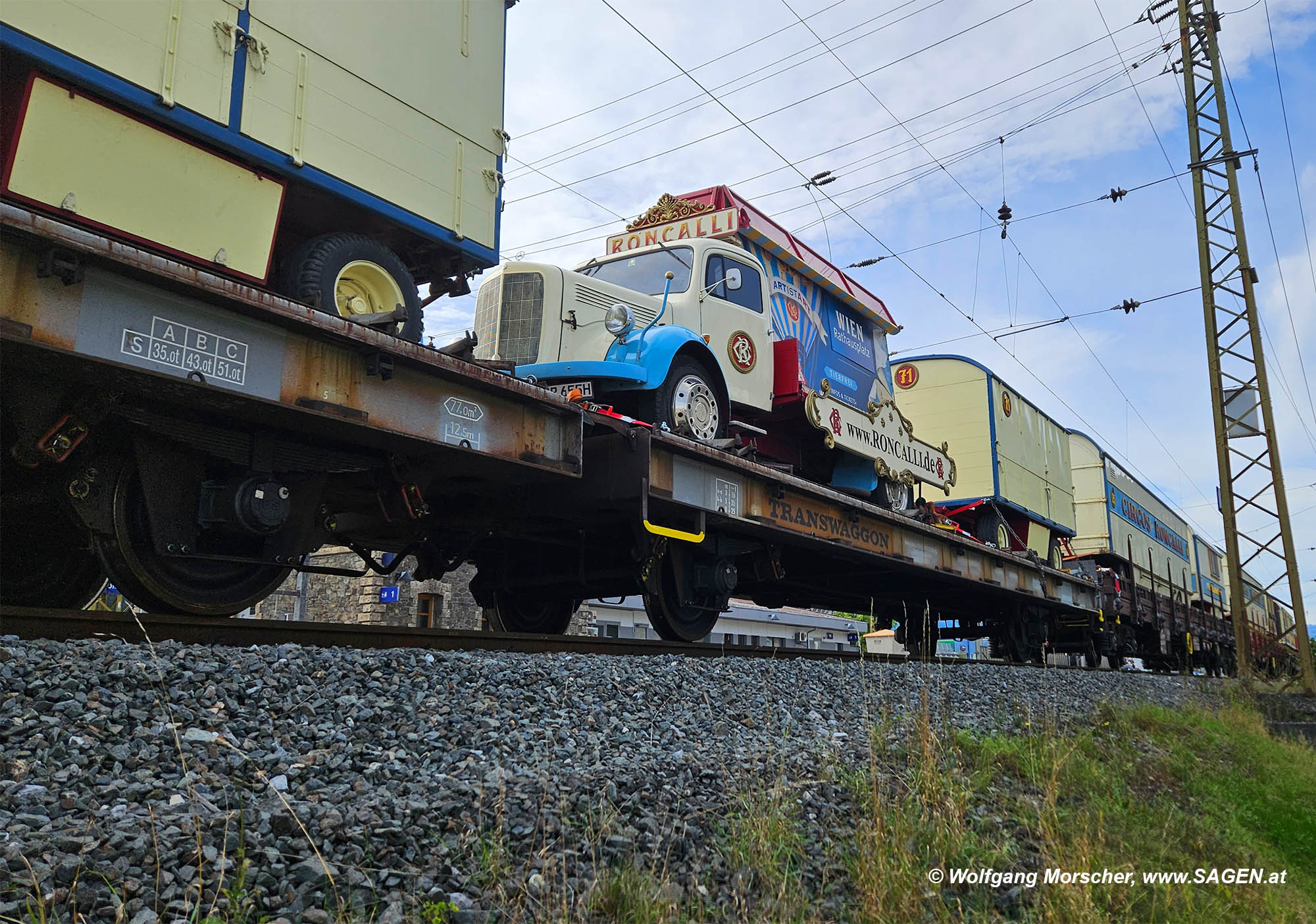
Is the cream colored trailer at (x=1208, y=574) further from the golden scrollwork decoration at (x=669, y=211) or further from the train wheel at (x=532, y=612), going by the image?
the train wheel at (x=532, y=612)

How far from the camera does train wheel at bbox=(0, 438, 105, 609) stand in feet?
16.4

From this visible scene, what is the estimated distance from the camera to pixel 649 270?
9.30 m

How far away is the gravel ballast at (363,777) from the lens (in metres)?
2.29

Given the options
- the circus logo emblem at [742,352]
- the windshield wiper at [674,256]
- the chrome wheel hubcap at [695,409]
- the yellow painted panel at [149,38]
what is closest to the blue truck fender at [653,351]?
the chrome wheel hubcap at [695,409]

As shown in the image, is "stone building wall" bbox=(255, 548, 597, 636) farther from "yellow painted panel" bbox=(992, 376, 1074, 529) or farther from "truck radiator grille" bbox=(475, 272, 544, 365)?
"truck radiator grille" bbox=(475, 272, 544, 365)

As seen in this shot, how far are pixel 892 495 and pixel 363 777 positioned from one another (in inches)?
369

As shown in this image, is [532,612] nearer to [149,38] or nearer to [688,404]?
[688,404]

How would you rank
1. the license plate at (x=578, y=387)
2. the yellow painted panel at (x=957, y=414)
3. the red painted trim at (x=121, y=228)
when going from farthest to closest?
the yellow painted panel at (x=957, y=414), the license plate at (x=578, y=387), the red painted trim at (x=121, y=228)

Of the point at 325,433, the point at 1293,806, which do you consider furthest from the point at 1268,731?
the point at 325,433

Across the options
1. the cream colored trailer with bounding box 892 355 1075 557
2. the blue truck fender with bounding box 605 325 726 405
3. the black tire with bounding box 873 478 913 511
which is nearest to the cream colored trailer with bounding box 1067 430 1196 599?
the cream colored trailer with bounding box 892 355 1075 557

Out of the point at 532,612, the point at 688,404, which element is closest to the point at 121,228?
the point at 688,404

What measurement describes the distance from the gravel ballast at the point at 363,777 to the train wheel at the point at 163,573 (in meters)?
0.78

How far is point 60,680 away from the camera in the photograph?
10.7 feet

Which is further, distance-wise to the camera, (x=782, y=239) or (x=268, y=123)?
(x=782, y=239)
